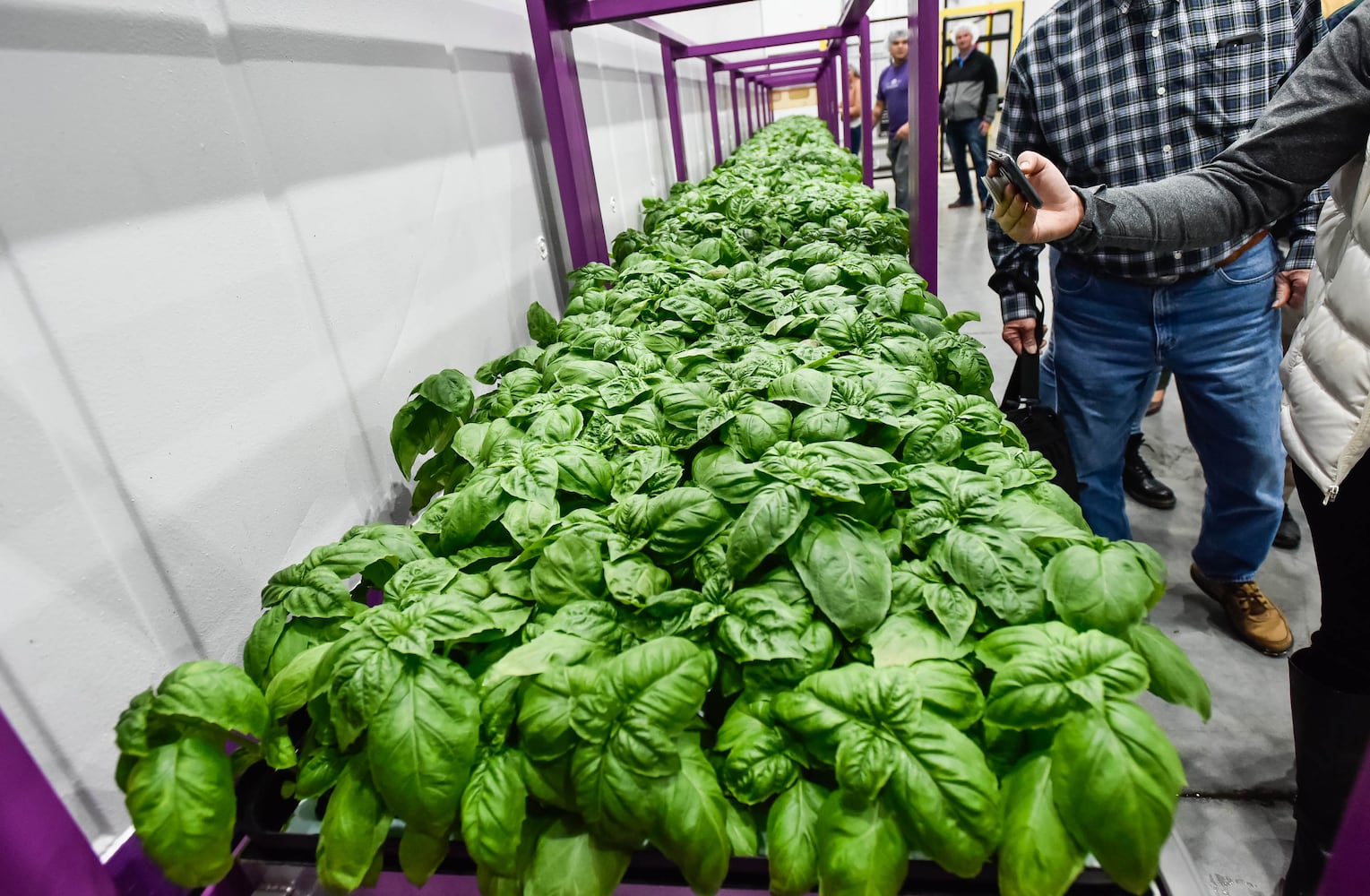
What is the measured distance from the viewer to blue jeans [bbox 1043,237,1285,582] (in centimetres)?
163

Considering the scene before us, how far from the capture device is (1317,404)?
3.70 ft

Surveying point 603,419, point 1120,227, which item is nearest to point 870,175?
point 1120,227

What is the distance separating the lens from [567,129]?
217 cm

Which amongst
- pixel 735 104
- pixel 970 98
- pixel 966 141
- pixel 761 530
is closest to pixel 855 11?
pixel 761 530

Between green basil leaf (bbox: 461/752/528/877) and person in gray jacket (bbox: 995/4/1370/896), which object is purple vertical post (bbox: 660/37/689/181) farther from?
green basil leaf (bbox: 461/752/528/877)

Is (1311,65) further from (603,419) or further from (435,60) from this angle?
(435,60)

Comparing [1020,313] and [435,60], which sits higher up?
[435,60]

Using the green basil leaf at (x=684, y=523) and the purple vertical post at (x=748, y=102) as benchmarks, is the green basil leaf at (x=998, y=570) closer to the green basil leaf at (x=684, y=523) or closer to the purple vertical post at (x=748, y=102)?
the green basil leaf at (x=684, y=523)

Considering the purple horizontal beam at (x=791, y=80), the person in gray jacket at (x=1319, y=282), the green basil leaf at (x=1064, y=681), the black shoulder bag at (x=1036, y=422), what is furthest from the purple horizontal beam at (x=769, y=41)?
the purple horizontal beam at (x=791, y=80)

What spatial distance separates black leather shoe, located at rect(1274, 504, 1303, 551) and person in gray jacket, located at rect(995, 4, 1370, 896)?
1211mm

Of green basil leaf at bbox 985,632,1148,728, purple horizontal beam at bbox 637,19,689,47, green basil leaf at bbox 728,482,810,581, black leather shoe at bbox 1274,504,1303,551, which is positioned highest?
purple horizontal beam at bbox 637,19,689,47

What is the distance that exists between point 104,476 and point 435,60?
1.27m

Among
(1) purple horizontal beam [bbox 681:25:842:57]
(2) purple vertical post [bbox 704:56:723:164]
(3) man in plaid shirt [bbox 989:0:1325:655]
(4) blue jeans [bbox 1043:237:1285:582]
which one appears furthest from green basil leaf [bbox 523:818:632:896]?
(2) purple vertical post [bbox 704:56:723:164]

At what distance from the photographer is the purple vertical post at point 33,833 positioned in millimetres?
576
